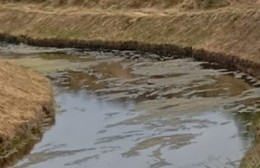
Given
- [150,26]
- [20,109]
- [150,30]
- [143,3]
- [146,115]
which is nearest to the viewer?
[20,109]

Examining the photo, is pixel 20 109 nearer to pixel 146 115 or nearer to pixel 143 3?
pixel 146 115

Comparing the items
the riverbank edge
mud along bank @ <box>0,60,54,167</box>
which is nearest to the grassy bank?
the riverbank edge

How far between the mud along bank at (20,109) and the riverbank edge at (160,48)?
7349 millimetres

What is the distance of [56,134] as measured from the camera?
21.6 m

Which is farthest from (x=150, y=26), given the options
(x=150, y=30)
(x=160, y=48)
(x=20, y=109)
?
(x=20, y=109)

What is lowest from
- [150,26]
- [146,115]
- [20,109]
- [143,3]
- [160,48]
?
[160,48]

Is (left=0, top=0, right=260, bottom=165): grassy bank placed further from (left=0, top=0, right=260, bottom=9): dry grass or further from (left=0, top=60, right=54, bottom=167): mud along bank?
(left=0, top=60, right=54, bottom=167): mud along bank

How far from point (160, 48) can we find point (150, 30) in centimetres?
211

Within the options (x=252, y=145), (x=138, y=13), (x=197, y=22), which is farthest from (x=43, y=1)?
(x=252, y=145)

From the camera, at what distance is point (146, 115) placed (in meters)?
23.3

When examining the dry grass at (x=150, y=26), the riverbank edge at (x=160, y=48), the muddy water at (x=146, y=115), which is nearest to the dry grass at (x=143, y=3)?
the dry grass at (x=150, y=26)

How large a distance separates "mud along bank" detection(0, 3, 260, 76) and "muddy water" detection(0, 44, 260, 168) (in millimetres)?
1217

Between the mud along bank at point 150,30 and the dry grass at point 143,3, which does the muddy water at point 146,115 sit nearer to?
the mud along bank at point 150,30

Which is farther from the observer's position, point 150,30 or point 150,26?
point 150,26
